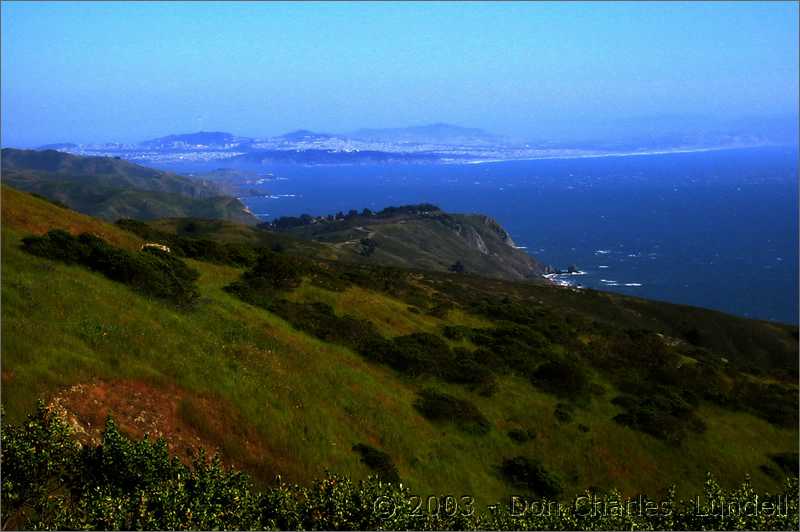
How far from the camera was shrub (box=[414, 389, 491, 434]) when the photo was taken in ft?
80.8

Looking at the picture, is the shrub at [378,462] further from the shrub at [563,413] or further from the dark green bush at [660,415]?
the dark green bush at [660,415]

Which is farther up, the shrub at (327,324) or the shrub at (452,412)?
the shrub at (327,324)

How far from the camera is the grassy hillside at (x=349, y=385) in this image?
17.2 metres

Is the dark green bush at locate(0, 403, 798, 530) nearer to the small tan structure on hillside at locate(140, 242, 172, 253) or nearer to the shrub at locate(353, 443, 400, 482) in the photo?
the shrub at locate(353, 443, 400, 482)

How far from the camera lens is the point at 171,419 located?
16750 mm

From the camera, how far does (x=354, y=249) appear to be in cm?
17462

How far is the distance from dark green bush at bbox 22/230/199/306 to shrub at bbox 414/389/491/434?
38.8 ft

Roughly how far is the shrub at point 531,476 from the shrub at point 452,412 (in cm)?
215

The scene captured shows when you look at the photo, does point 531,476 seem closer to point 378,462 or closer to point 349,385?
point 378,462

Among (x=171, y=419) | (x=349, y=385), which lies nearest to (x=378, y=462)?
(x=349, y=385)

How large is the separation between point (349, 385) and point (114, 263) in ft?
39.7

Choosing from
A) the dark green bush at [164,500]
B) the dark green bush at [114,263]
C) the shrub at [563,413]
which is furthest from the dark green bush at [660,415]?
the dark green bush at [114,263]

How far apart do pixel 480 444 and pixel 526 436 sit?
9.80 feet

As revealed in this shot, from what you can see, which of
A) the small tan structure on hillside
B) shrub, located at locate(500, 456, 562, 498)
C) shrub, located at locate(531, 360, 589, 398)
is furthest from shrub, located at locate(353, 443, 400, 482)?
the small tan structure on hillside
